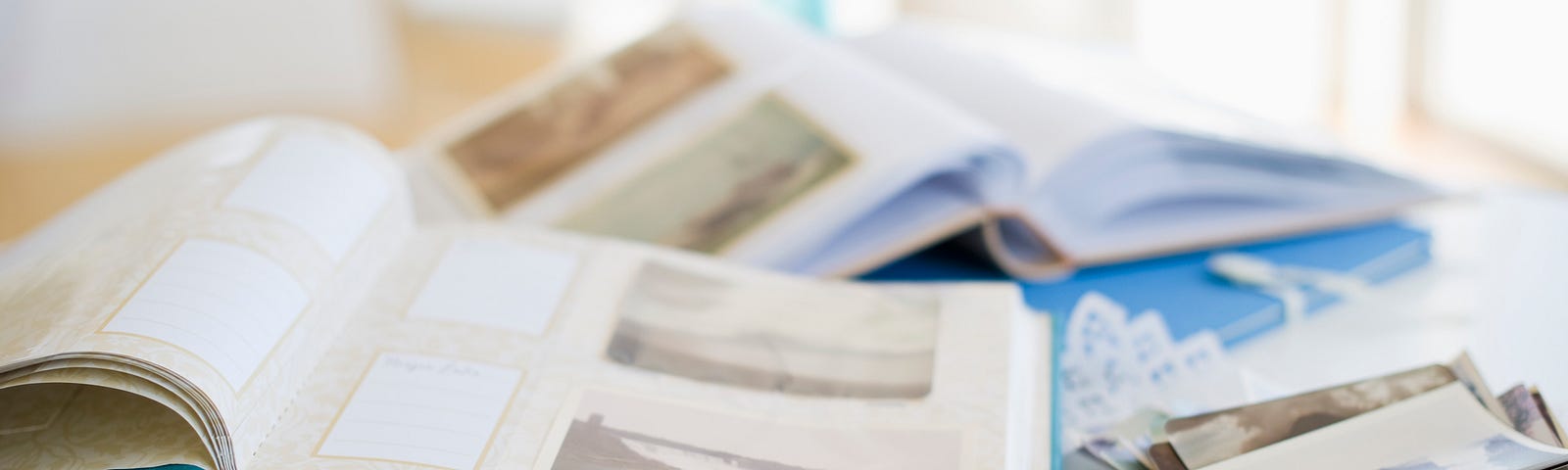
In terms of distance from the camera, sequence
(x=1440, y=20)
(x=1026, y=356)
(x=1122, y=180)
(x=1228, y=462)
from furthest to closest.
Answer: (x=1440, y=20) → (x=1122, y=180) → (x=1026, y=356) → (x=1228, y=462)

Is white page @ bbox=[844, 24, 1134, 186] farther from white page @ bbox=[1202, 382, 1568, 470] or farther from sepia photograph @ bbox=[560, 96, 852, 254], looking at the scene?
white page @ bbox=[1202, 382, 1568, 470]

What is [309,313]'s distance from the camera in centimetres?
50

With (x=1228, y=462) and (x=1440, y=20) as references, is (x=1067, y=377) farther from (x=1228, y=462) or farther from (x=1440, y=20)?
(x=1440, y=20)

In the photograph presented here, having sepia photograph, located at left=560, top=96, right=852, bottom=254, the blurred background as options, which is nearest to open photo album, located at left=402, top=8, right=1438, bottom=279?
sepia photograph, located at left=560, top=96, right=852, bottom=254

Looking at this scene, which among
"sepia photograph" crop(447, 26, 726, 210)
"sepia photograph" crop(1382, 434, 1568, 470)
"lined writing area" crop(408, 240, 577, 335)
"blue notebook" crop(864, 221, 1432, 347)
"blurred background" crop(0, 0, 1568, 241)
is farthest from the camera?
"blurred background" crop(0, 0, 1568, 241)

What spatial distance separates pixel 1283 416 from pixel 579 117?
21.7 inches

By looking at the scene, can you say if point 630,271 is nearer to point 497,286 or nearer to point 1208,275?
point 497,286

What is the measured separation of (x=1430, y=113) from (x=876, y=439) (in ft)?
6.49

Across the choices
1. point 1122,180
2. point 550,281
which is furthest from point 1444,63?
point 550,281

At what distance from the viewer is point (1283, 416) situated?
477 mm

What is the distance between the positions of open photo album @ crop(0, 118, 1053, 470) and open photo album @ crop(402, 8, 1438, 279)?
0.12m

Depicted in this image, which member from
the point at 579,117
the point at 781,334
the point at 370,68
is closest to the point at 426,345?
the point at 781,334

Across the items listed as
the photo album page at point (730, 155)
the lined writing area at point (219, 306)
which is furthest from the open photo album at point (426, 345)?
the photo album page at point (730, 155)

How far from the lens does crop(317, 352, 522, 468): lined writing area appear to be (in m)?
0.45
